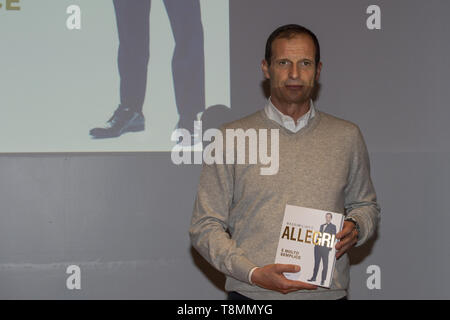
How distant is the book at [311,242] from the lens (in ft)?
4.91

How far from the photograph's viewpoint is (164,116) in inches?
113

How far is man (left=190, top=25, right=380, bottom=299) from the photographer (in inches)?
62.0

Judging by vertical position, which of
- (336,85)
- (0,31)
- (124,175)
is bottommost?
(124,175)

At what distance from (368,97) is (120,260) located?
1609 millimetres

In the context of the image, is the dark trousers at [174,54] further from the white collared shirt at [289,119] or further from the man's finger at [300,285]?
the man's finger at [300,285]

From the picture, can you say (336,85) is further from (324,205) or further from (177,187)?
(324,205)

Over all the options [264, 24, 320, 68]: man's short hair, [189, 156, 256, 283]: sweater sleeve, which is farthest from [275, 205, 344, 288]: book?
[264, 24, 320, 68]: man's short hair

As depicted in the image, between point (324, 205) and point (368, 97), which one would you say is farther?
point (368, 97)

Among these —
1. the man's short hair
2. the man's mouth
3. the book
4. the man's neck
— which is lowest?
the book

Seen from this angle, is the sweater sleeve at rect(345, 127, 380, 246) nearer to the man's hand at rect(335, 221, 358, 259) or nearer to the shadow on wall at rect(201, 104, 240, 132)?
the man's hand at rect(335, 221, 358, 259)

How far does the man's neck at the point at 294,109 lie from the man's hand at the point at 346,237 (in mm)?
365

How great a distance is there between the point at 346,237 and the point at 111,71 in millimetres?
1735

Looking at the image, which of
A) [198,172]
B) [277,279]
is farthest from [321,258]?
[198,172]

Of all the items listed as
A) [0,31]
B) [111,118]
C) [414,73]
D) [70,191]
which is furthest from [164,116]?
[414,73]
